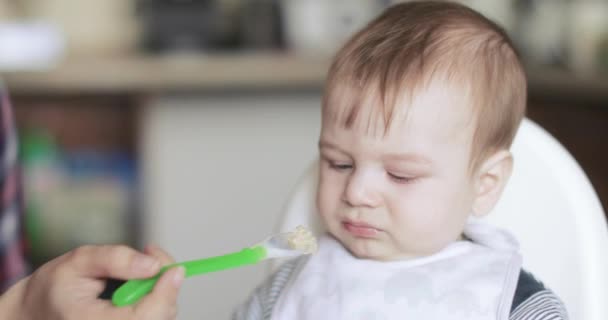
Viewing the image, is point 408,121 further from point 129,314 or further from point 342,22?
point 342,22

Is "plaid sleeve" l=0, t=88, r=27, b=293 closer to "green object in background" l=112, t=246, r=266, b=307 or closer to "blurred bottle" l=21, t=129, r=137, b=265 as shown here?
"green object in background" l=112, t=246, r=266, b=307

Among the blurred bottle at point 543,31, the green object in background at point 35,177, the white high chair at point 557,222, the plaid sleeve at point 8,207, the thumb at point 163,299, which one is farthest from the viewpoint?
the green object in background at point 35,177

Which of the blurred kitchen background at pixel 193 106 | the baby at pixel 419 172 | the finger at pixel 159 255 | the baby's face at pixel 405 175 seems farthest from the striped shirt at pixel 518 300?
the blurred kitchen background at pixel 193 106

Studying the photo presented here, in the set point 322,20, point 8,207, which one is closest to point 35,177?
point 322,20

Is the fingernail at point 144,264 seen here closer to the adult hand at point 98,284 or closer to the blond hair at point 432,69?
the adult hand at point 98,284

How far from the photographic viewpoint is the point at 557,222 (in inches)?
42.3

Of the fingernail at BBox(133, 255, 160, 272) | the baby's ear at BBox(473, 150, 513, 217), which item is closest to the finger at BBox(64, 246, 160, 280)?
the fingernail at BBox(133, 255, 160, 272)

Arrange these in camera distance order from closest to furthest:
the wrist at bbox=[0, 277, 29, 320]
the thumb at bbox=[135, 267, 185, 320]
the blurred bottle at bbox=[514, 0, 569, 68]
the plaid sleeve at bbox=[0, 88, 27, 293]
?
the thumb at bbox=[135, 267, 185, 320], the wrist at bbox=[0, 277, 29, 320], the plaid sleeve at bbox=[0, 88, 27, 293], the blurred bottle at bbox=[514, 0, 569, 68]

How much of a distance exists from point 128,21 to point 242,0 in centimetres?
37

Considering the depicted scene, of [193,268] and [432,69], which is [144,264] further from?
[432,69]

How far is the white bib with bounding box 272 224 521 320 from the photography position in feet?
3.24

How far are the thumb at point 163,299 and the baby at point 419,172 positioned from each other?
0.22 metres

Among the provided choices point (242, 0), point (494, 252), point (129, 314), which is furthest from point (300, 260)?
point (242, 0)

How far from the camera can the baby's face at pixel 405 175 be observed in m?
0.94
